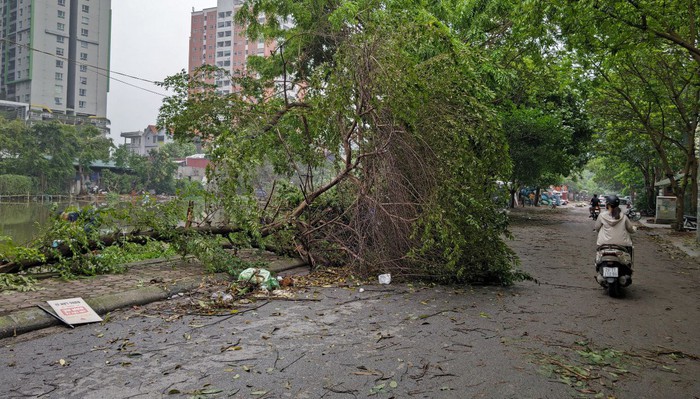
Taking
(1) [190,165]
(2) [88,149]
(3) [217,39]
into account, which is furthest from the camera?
(3) [217,39]

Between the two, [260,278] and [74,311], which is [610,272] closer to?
[260,278]

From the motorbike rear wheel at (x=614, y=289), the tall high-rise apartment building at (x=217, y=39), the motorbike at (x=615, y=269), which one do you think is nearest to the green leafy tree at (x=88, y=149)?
the motorbike at (x=615, y=269)

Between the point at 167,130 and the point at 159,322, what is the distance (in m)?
7.21

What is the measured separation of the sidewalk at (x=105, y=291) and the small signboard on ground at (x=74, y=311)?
105 millimetres

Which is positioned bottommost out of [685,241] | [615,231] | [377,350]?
[377,350]

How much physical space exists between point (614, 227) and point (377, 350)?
5.29 metres

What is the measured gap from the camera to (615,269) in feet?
25.0

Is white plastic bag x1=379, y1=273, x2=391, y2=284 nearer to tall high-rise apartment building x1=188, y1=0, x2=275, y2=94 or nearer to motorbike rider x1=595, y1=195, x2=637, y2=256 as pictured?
motorbike rider x1=595, y1=195, x2=637, y2=256

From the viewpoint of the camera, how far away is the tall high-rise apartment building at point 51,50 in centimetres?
5872

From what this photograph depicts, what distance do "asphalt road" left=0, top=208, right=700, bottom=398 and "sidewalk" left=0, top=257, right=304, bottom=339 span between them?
23 cm

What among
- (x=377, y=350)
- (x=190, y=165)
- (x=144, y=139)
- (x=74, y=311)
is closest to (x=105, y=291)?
(x=74, y=311)

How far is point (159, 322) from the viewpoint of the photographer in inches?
222

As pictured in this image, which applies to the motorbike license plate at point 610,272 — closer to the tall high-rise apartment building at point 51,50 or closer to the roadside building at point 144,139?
the tall high-rise apartment building at point 51,50

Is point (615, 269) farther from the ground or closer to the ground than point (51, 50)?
closer to the ground
